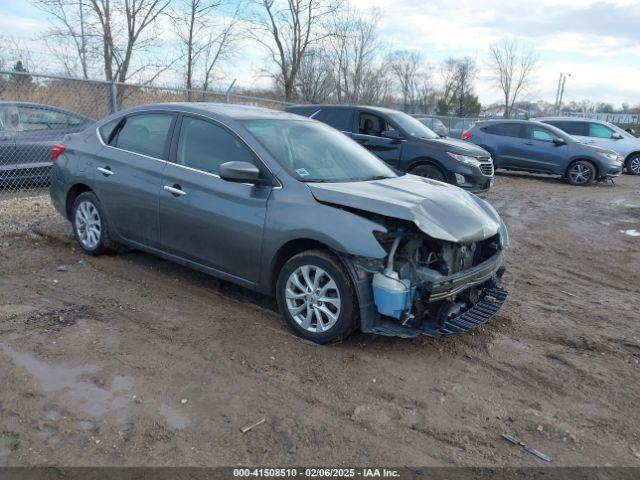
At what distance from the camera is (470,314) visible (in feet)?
14.7

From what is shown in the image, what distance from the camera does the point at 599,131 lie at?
18141mm

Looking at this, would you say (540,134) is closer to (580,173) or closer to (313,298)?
(580,173)

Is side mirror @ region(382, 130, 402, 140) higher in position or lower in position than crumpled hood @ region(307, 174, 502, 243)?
higher

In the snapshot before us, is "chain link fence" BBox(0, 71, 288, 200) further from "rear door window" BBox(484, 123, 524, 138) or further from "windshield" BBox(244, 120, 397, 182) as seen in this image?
"rear door window" BBox(484, 123, 524, 138)

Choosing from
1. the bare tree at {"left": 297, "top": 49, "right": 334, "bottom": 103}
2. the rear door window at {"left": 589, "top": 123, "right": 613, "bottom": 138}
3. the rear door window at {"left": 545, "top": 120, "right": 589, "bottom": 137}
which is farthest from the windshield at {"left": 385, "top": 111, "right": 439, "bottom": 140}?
the bare tree at {"left": 297, "top": 49, "right": 334, "bottom": 103}

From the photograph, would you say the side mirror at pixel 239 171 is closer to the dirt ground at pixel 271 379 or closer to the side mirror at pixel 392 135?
the dirt ground at pixel 271 379

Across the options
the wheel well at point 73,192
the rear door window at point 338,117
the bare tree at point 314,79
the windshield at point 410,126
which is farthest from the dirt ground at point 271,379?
the bare tree at point 314,79

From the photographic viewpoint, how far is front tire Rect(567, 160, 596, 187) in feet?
48.8

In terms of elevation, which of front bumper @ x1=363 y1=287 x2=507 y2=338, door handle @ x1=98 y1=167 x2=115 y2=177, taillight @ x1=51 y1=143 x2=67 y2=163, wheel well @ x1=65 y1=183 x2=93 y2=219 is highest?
taillight @ x1=51 y1=143 x2=67 y2=163

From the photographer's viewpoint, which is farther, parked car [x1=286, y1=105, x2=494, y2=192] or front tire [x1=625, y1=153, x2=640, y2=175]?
front tire [x1=625, y1=153, x2=640, y2=175]

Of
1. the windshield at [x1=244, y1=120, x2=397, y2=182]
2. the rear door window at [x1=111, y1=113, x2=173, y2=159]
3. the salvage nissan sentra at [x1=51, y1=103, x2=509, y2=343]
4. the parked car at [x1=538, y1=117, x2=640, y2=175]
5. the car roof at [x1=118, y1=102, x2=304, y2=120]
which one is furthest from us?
the parked car at [x1=538, y1=117, x2=640, y2=175]

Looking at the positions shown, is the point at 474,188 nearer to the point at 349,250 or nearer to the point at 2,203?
the point at 349,250

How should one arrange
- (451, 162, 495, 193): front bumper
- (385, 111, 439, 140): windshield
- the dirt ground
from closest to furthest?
the dirt ground < (451, 162, 495, 193): front bumper < (385, 111, 439, 140): windshield

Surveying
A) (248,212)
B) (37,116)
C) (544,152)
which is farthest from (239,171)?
(544,152)
